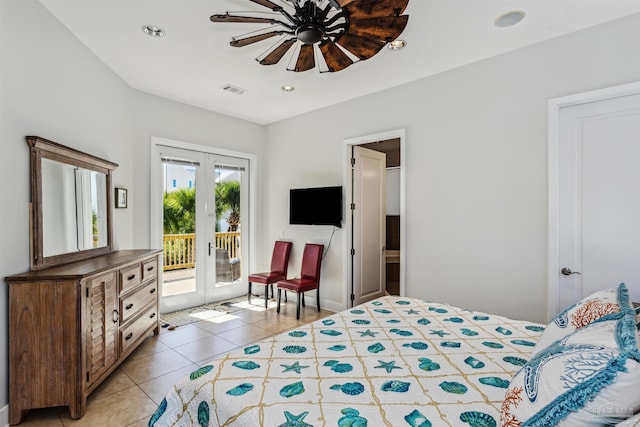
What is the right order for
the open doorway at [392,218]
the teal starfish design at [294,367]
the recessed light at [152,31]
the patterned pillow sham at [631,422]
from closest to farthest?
the patterned pillow sham at [631,422] < the teal starfish design at [294,367] < the recessed light at [152,31] < the open doorway at [392,218]

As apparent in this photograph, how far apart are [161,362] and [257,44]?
10.1ft

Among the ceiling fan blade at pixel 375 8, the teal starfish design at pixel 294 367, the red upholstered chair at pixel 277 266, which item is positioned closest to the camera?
the teal starfish design at pixel 294 367

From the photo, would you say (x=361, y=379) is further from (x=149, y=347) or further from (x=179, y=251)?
(x=179, y=251)

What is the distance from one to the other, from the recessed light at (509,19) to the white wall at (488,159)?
0.49 meters

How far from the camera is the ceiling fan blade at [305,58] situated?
2.23 metres

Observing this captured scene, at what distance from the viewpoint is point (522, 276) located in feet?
9.70

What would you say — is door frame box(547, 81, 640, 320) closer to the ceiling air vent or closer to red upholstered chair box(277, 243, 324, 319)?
red upholstered chair box(277, 243, 324, 319)

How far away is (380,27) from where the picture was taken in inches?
74.9

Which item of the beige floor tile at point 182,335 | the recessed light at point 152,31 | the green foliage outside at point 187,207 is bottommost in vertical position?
the beige floor tile at point 182,335

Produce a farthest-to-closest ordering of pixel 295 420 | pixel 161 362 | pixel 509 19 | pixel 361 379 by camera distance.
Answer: pixel 161 362, pixel 509 19, pixel 361 379, pixel 295 420

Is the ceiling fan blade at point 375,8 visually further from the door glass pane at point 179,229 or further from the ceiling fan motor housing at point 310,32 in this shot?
the door glass pane at point 179,229

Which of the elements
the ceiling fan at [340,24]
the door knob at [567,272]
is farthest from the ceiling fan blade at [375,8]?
the door knob at [567,272]

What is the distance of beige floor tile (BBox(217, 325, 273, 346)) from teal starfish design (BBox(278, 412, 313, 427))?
8.19 feet

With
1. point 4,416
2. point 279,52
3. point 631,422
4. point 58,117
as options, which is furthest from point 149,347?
point 631,422
